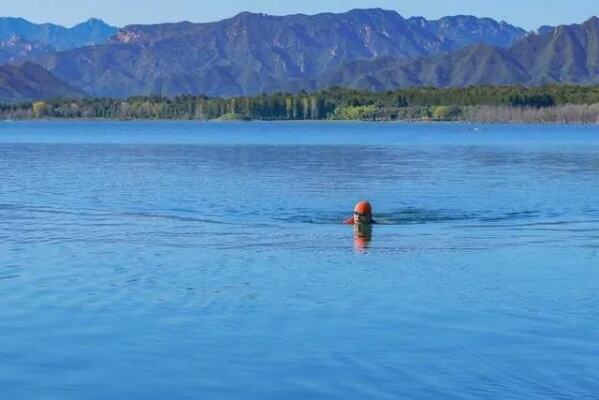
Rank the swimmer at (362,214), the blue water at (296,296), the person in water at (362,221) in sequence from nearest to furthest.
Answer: the blue water at (296,296), the person in water at (362,221), the swimmer at (362,214)

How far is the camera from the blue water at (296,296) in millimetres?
16438

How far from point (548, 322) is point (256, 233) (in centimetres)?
1347

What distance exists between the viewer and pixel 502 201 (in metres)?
42.5

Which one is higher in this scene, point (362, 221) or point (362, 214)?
point (362, 214)

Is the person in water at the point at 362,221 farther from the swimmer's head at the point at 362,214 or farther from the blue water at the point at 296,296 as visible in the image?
→ the blue water at the point at 296,296

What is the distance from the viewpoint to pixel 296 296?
867 inches

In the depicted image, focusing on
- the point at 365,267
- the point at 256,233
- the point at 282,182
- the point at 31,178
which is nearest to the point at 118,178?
the point at 31,178

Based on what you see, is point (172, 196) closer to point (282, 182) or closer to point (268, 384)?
point (282, 182)

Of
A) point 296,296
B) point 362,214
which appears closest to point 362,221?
point 362,214

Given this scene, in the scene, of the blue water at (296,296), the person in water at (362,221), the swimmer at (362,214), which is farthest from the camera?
the swimmer at (362,214)

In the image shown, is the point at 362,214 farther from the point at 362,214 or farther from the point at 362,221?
the point at 362,221

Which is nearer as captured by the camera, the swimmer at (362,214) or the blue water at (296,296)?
the blue water at (296,296)

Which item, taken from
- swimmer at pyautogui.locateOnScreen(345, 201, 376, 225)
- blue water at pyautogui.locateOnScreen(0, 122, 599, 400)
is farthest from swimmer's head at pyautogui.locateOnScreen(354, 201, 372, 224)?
blue water at pyautogui.locateOnScreen(0, 122, 599, 400)

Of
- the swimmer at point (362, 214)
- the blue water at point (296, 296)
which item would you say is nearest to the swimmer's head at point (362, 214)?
the swimmer at point (362, 214)
